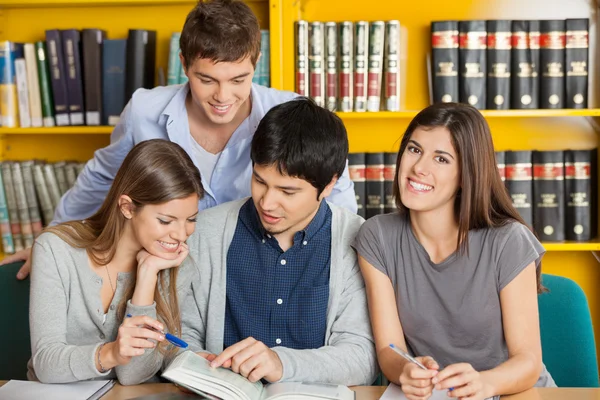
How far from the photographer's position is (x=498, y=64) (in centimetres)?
294

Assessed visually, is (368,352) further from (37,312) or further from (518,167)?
(518,167)

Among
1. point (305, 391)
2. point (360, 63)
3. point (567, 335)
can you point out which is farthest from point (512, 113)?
point (305, 391)

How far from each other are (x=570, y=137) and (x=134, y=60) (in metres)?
1.76

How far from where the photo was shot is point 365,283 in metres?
1.74

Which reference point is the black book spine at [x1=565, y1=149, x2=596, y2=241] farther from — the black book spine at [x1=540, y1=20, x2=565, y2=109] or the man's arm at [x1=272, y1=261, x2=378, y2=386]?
the man's arm at [x1=272, y1=261, x2=378, y2=386]

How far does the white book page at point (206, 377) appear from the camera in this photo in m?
1.36

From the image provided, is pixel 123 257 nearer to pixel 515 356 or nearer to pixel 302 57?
pixel 515 356

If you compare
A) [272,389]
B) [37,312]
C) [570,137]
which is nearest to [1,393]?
[37,312]

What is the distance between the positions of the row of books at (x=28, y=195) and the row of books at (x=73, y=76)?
18cm

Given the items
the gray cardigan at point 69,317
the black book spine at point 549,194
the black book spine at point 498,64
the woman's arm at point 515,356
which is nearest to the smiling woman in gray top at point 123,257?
the gray cardigan at point 69,317

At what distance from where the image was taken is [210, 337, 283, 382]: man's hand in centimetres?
144

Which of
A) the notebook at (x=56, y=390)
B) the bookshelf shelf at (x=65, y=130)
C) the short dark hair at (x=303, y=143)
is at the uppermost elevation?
the bookshelf shelf at (x=65, y=130)

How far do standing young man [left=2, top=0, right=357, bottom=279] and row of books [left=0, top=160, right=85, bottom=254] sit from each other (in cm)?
87

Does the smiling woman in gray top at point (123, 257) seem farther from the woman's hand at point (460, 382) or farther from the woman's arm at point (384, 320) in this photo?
the woman's hand at point (460, 382)
